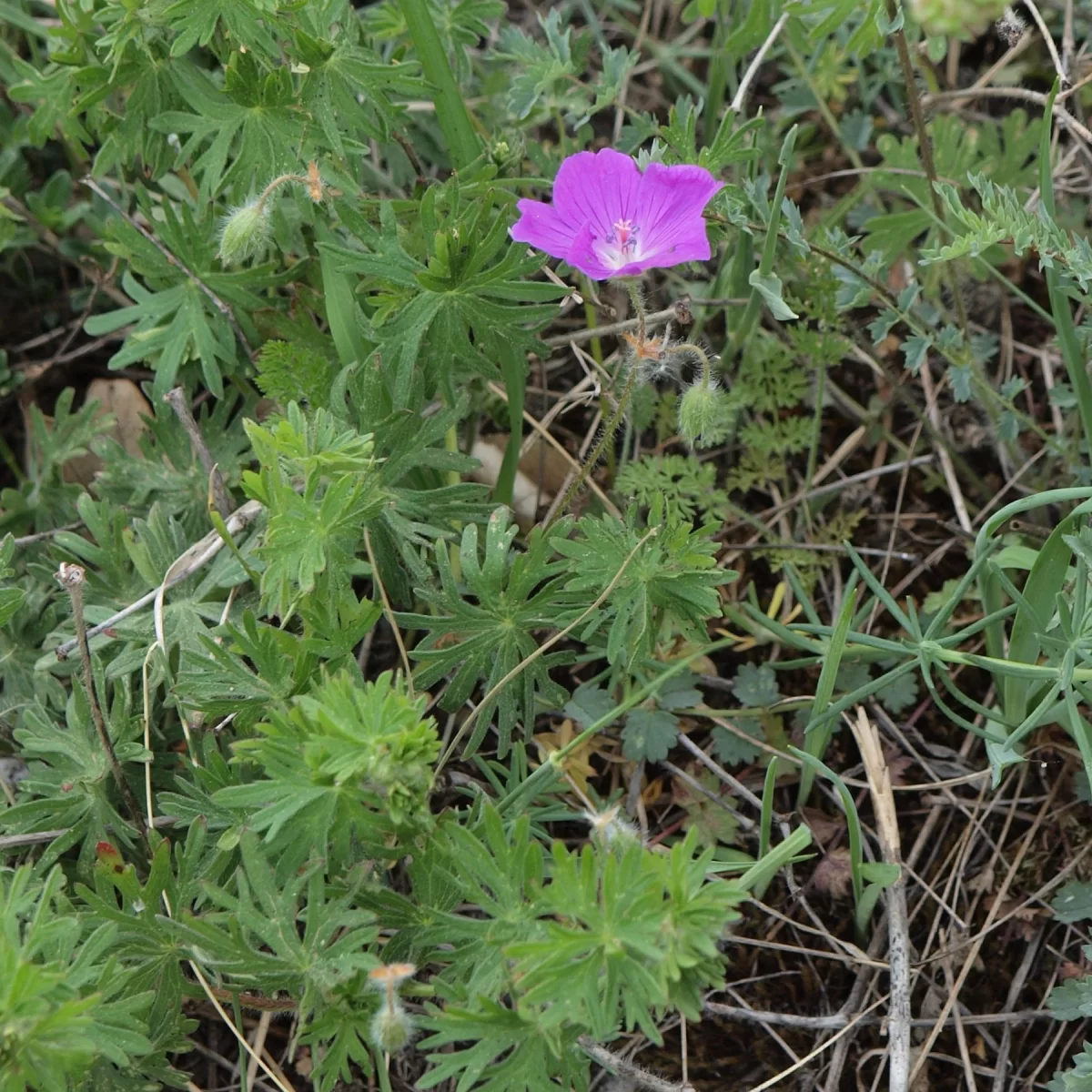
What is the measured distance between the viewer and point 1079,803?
7.95 feet

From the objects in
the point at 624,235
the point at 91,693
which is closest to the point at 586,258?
the point at 624,235

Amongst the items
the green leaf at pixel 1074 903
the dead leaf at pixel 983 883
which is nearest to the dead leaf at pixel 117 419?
the dead leaf at pixel 983 883

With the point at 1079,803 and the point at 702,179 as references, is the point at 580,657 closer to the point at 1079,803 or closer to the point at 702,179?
the point at 702,179

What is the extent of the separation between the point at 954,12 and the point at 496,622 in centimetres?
123

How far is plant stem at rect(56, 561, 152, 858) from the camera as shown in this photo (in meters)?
2.03

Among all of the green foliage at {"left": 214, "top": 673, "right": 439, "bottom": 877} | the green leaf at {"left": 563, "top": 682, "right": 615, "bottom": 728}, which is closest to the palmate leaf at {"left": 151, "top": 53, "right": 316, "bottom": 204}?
the green foliage at {"left": 214, "top": 673, "right": 439, "bottom": 877}

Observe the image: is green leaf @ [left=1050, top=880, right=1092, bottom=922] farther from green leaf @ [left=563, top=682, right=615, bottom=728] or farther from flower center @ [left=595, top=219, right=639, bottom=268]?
flower center @ [left=595, top=219, right=639, bottom=268]

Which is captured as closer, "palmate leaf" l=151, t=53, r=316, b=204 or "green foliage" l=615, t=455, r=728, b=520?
"palmate leaf" l=151, t=53, r=316, b=204

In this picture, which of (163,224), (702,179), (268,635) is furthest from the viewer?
(163,224)

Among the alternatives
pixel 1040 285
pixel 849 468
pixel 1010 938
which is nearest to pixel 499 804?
pixel 1010 938

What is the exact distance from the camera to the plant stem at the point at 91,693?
203cm

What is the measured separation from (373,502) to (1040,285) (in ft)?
6.51

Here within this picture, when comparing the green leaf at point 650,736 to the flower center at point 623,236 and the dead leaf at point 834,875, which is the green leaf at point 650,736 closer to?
the dead leaf at point 834,875

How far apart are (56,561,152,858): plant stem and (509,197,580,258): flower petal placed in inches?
38.4
